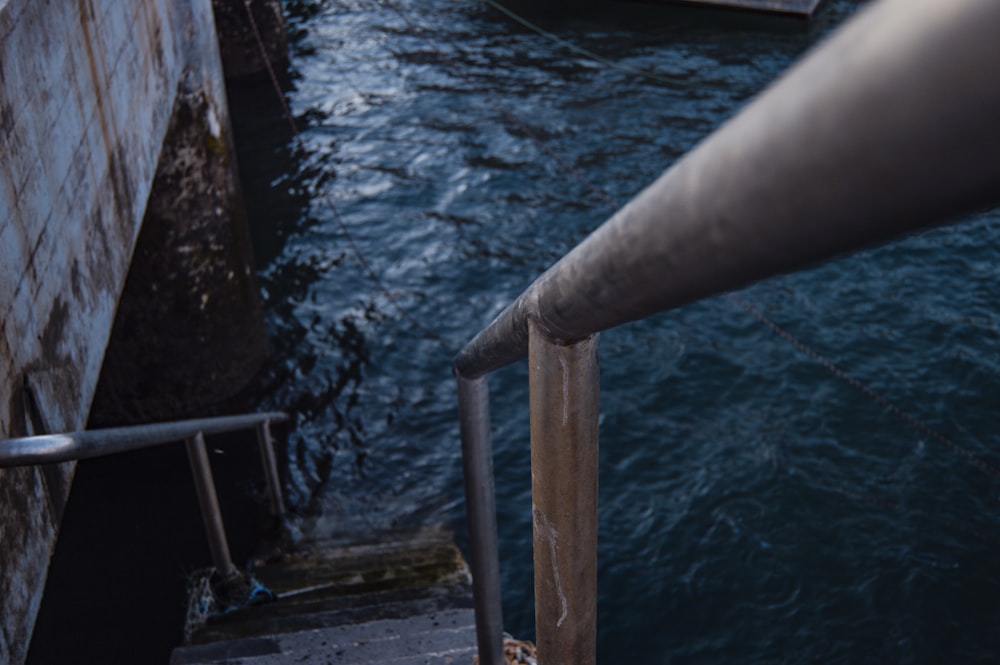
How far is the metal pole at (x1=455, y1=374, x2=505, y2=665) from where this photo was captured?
2484 mm

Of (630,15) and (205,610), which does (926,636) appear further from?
(630,15)

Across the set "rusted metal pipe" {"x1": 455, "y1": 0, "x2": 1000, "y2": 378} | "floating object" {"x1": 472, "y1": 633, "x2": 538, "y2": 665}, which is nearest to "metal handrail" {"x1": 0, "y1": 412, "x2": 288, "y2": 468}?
"floating object" {"x1": 472, "y1": 633, "x2": 538, "y2": 665}

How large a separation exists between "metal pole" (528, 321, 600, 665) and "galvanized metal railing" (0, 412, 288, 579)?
140 cm

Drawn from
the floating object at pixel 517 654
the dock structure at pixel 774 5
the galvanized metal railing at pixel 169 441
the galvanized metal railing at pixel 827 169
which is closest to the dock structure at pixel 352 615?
the galvanized metal railing at pixel 169 441

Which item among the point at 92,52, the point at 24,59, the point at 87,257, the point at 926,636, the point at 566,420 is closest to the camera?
the point at 566,420

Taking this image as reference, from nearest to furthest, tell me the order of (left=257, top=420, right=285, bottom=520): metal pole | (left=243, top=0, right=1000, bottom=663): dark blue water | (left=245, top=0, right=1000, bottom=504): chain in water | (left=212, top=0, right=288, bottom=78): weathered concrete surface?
(left=257, top=420, right=285, bottom=520): metal pole → (left=243, top=0, right=1000, bottom=663): dark blue water → (left=245, top=0, right=1000, bottom=504): chain in water → (left=212, top=0, right=288, bottom=78): weathered concrete surface

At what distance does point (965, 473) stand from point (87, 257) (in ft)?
22.9

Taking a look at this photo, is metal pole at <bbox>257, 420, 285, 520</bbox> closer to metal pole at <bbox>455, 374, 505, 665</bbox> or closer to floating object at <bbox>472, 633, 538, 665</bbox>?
floating object at <bbox>472, 633, 538, 665</bbox>

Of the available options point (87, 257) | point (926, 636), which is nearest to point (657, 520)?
point (926, 636)

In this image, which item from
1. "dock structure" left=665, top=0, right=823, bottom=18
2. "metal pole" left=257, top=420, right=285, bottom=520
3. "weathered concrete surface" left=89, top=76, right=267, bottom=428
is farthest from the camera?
"dock structure" left=665, top=0, right=823, bottom=18

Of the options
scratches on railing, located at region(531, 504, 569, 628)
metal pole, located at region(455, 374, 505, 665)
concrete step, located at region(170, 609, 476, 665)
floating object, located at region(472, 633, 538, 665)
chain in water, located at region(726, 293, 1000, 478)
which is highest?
scratches on railing, located at region(531, 504, 569, 628)

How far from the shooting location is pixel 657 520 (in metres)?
8.02

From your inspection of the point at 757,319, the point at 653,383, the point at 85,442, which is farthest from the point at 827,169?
the point at 757,319

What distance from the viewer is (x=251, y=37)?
17.0 m
